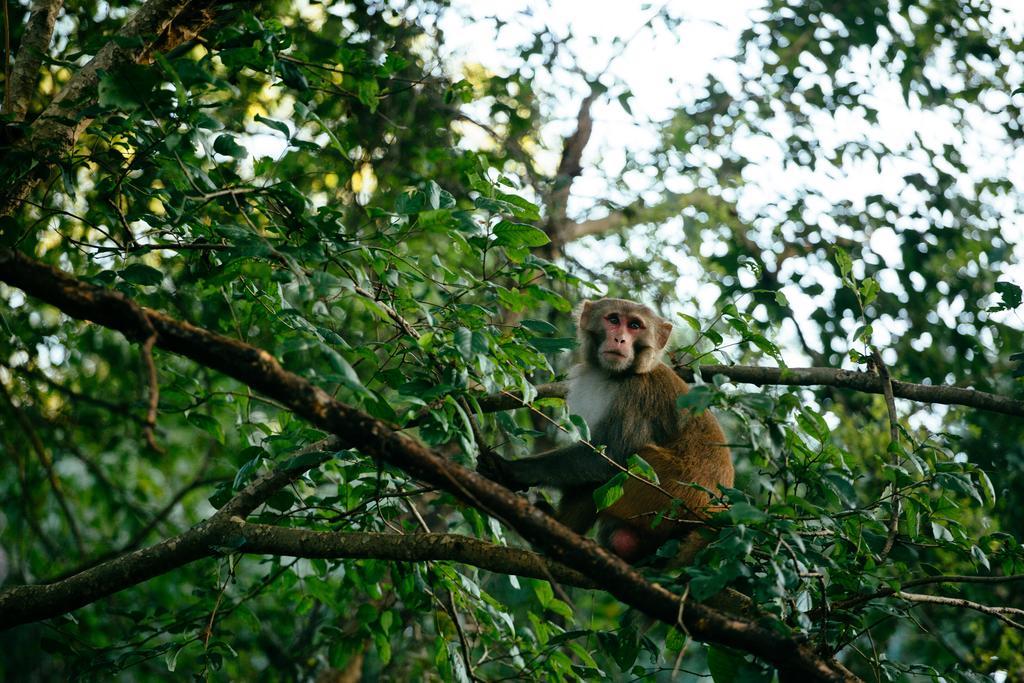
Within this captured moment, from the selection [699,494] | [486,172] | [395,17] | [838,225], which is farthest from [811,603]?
[395,17]

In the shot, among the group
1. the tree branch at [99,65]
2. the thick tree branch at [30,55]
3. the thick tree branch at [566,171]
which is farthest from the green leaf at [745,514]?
the thick tree branch at [566,171]

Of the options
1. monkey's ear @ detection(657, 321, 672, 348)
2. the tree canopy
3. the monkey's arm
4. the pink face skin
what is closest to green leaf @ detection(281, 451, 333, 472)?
the tree canopy

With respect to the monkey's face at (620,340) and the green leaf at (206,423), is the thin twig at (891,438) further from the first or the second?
the green leaf at (206,423)

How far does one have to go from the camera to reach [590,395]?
16.3 ft

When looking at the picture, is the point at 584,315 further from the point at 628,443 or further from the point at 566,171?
the point at 566,171

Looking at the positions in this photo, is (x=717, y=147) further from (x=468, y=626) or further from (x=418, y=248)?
(x=468, y=626)

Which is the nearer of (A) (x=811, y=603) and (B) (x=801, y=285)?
(A) (x=811, y=603)

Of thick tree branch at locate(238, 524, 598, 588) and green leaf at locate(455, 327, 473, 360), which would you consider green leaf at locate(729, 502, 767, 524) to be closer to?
thick tree branch at locate(238, 524, 598, 588)

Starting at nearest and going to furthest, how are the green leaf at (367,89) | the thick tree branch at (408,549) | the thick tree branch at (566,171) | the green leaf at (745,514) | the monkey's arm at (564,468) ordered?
the green leaf at (745,514) < the thick tree branch at (408,549) < the green leaf at (367,89) < the monkey's arm at (564,468) < the thick tree branch at (566,171)

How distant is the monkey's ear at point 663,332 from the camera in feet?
16.7

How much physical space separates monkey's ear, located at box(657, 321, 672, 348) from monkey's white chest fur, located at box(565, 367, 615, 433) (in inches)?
16.7

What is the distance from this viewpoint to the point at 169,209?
3.09 meters

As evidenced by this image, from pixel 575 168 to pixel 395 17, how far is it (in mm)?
1998

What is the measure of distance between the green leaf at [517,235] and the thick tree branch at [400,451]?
0.87m
